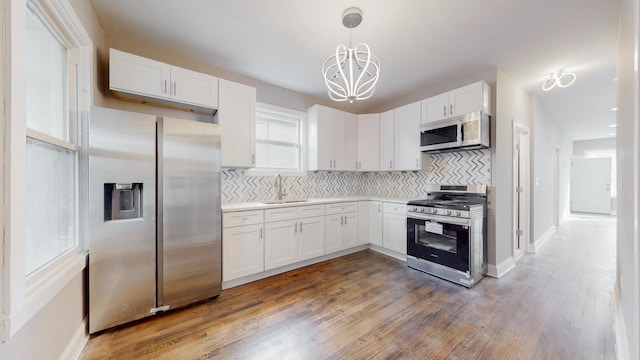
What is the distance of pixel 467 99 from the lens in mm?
2971

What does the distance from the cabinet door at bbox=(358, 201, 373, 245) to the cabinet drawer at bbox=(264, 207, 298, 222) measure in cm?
124

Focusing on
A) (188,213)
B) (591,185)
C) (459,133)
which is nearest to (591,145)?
(591,185)

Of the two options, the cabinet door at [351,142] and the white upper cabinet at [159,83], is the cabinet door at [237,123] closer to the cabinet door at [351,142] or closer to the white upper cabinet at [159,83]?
the white upper cabinet at [159,83]

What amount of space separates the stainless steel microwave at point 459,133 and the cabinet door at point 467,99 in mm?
103

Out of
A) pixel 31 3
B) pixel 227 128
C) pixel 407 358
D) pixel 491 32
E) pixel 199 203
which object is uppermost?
pixel 491 32

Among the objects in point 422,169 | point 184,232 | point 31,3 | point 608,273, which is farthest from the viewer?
point 422,169

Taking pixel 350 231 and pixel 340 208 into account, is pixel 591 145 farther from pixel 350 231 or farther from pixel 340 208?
pixel 340 208

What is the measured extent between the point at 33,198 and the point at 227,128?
5.71 ft

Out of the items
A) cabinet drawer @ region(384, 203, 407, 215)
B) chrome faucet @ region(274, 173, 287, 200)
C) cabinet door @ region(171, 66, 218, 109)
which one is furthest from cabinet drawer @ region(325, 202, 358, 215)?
cabinet door @ region(171, 66, 218, 109)

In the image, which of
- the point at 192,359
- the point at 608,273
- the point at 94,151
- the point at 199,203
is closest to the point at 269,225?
the point at 199,203

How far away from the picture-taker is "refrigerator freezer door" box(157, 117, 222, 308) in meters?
2.12

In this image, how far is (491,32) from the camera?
229 cm

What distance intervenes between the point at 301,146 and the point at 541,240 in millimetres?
4697

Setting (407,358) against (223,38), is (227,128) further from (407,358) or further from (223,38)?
(407,358)
